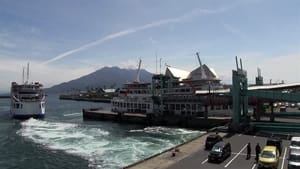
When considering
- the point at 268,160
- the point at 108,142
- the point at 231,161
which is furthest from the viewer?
the point at 108,142

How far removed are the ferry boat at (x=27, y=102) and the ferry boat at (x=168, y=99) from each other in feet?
74.5

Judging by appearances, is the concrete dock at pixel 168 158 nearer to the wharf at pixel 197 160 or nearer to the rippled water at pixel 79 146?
the wharf at pixel 197 160

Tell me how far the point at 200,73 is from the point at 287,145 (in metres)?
87.0

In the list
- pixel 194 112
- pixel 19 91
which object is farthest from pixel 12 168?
pixel 19 91

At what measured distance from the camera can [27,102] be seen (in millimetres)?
92375

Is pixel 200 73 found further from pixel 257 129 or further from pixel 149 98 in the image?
pixel 257 129

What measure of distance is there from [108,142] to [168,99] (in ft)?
117

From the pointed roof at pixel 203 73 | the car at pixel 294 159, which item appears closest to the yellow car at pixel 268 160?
the car at pixel 294 159

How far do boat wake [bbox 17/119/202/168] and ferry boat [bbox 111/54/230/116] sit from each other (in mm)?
16516

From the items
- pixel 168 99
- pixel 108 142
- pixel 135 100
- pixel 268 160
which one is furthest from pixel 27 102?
pixel 268 160

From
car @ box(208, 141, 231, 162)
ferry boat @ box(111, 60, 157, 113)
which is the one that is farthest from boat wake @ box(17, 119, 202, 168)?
ferry boat @ box(111, 60, 157, 113)

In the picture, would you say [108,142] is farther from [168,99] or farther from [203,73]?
[203,73]

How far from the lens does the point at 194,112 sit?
260 feet

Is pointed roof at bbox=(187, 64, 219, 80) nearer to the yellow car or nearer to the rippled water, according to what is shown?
the rippled water
